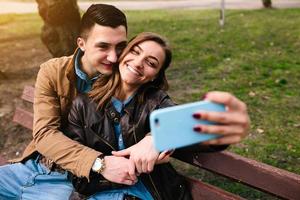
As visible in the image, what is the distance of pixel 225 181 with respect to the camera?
4207 millimetres

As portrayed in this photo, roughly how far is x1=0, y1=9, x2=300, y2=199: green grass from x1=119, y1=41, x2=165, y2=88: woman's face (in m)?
2.02

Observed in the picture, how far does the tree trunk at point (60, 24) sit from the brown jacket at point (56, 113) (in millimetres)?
3908

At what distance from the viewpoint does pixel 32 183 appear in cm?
292

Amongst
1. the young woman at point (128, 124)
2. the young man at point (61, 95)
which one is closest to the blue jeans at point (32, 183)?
the young man at point (61, 95)

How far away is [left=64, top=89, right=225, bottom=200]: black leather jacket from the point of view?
2518 mm

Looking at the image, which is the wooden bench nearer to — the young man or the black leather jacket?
the black leather jacket

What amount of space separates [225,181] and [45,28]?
4200mm

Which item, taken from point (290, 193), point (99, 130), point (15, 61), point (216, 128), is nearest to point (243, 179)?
point (290, 193)

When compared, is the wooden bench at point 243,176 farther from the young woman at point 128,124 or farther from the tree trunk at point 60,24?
the tree trunk at point 60,24

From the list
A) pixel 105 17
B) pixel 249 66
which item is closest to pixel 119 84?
pixel 105 17

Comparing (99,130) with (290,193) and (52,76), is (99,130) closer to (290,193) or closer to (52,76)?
(52,76)

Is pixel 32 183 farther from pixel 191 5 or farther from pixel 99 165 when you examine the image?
pixel 191 5

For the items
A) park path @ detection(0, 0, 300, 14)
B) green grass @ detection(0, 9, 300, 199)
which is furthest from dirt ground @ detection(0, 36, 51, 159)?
park path @ detection(0, 0, 300, 14)

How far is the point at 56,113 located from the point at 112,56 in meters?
0.53
